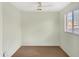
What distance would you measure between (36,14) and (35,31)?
105 centimetres

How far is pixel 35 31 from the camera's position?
345 inches

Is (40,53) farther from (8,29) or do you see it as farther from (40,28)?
(40,28)

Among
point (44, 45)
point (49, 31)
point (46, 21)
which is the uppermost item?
point (46, 21)

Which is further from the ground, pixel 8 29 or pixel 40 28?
pixel 8 29

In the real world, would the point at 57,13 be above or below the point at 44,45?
above

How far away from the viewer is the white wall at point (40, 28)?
8.66 metres

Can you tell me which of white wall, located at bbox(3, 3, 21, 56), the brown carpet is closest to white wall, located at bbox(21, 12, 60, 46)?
the brown carpet

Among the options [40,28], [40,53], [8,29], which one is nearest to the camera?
[8,29]

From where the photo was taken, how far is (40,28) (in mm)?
8727

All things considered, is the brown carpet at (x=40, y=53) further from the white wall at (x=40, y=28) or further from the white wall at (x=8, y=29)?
the white wall at (x=40, y=28)

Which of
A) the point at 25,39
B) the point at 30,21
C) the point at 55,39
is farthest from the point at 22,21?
the point at 55,39

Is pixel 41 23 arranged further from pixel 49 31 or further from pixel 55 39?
pixel 55 39

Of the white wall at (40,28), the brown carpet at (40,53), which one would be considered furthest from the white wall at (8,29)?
the white wall at (40,28)

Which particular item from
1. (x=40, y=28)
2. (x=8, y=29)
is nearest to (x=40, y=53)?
(x=8, y=29)
